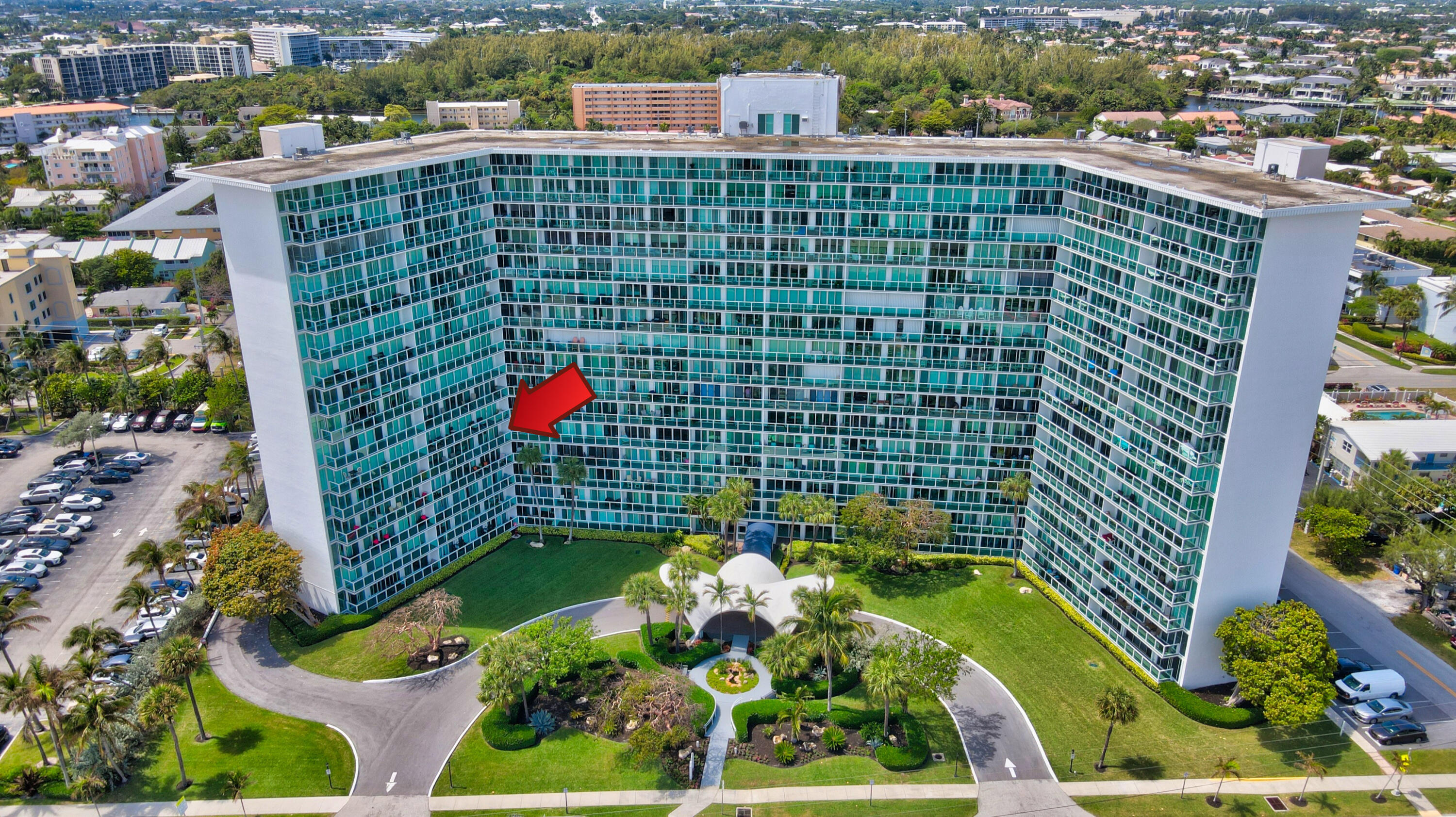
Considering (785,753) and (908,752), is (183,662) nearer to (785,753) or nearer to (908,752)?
(785,753)

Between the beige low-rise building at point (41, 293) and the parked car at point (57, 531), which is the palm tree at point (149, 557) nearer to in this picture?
the parked car at point (57, 531)

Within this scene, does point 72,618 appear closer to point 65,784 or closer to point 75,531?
point 75,531

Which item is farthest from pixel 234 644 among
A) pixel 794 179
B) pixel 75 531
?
pixel 794 179

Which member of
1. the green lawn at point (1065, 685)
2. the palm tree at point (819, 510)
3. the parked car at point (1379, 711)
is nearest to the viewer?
the green lawn at point (1065, 685)

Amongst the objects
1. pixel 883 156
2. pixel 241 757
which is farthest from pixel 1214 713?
pixel 241 757

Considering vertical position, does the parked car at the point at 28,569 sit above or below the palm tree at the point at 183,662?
below

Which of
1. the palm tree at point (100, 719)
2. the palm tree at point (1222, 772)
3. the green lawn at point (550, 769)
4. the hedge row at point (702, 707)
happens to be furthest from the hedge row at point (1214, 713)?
the palm tree at point (100, 719)
